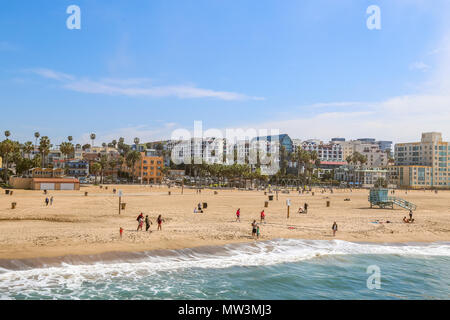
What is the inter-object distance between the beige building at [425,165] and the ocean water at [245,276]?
146 m

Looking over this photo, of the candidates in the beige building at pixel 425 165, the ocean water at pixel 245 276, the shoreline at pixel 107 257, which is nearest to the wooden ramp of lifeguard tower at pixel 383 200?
the ocean water at pixel 245 276

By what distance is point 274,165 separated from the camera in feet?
608

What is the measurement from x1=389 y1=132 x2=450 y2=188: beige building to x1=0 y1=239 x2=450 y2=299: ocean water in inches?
5732

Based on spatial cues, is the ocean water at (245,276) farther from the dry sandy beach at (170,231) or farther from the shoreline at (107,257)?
the dry sandy beach at (170,231)

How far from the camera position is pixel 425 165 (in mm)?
160125

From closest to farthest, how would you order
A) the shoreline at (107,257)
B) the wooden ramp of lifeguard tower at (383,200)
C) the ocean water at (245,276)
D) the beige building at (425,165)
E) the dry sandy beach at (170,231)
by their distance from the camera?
1. the ocean water at (245,276)
2. the shoreline at (107,257)
3. the dry sandy beach at (170,231)
4. the wooden ramp of lifeguard tower at (383,200)
5. the beige building at (425,165)

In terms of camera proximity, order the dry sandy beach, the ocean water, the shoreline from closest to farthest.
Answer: the ocean water
the shoreline
the dry sandy beach

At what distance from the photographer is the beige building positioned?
153m

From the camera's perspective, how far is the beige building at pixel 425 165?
15300cm

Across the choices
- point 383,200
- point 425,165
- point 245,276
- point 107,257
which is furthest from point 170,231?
point 425,165

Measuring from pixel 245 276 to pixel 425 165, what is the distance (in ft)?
556

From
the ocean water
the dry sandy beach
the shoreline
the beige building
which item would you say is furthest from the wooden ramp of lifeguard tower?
the beige building

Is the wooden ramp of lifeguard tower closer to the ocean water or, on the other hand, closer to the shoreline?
the ocean water
